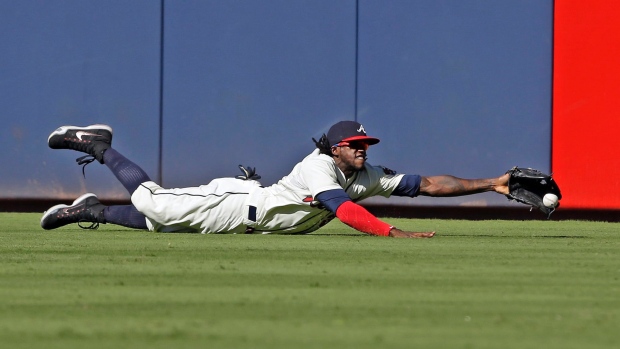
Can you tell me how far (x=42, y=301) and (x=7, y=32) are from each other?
7.60 meters

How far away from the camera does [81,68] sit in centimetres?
1082

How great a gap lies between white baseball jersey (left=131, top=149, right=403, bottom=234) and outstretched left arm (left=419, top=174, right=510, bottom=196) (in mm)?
322

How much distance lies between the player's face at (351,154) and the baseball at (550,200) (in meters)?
1.23

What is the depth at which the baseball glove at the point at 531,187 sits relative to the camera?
714 cm

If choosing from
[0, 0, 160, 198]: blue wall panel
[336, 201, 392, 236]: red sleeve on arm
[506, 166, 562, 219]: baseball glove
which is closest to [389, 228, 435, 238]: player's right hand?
[336, 201, 392, 236]: red sleeve on arm

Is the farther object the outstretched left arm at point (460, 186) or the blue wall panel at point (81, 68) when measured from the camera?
the blue wall panel at point (81, 68)

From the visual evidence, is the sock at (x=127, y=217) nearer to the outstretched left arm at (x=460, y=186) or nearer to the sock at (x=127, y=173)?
the sock at (x=127, y=173)

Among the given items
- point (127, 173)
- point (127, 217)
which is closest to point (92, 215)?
point (127, 217)

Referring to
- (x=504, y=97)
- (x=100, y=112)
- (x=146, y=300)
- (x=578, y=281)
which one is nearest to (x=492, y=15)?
(x=504, y=97)

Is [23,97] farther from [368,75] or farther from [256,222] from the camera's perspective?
[256,222]

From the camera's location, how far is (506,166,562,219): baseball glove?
7145 millimetres

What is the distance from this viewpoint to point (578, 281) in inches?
175

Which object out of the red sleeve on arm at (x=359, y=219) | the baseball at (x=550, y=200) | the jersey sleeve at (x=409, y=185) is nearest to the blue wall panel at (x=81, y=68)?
the jersey sleeve at (x=409, y=185)

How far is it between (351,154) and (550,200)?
135cm
